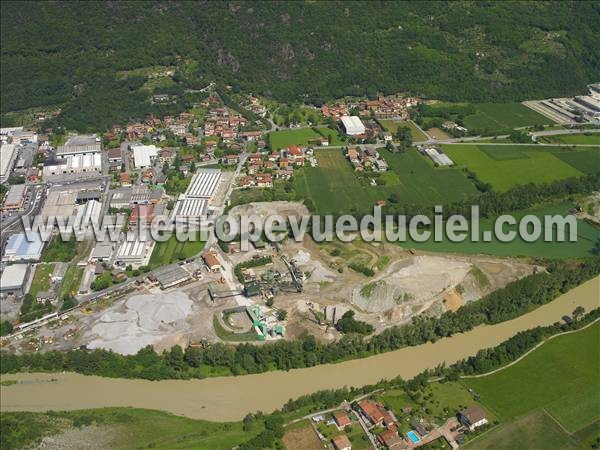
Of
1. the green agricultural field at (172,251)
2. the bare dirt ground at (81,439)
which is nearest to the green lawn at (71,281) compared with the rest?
the green agricultural field at (172,251)

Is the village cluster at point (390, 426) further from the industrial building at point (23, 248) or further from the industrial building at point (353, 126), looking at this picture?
the industrial building at point (353, 126)

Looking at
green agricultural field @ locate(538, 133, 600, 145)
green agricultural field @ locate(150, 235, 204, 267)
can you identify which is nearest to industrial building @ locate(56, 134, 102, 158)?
green agricultural field @ locate(150, 235, 204, 267)

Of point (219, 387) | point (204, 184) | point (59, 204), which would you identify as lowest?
point (219, 387)

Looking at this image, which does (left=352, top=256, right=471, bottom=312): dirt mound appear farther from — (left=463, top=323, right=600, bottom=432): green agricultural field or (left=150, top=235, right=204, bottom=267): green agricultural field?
(left=150, top=235, right=204, bottom=267): green agricultural field

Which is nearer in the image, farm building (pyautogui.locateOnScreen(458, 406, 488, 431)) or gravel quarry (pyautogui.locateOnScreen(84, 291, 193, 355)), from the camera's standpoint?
farm building (pyautogui.locateOnScreen(458, 406, 488, 431))

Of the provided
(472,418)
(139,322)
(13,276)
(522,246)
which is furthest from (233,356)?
(522,246)

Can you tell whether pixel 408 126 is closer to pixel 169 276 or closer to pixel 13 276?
pixel 169 276

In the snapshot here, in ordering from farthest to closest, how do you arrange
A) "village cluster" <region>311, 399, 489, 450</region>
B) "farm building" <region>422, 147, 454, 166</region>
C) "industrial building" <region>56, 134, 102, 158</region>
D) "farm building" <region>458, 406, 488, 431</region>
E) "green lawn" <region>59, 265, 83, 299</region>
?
"industrial building" <region>56, 134, 102, 158</region>
"farm building" <region>422, 147, 454, 166</region>
"green lawn" <region>59, 265, 83, 299</region>
"farm building" <region>458, 406, 488, 431</region>
"village cluster" <region>311, 399, 489, 450</region>
